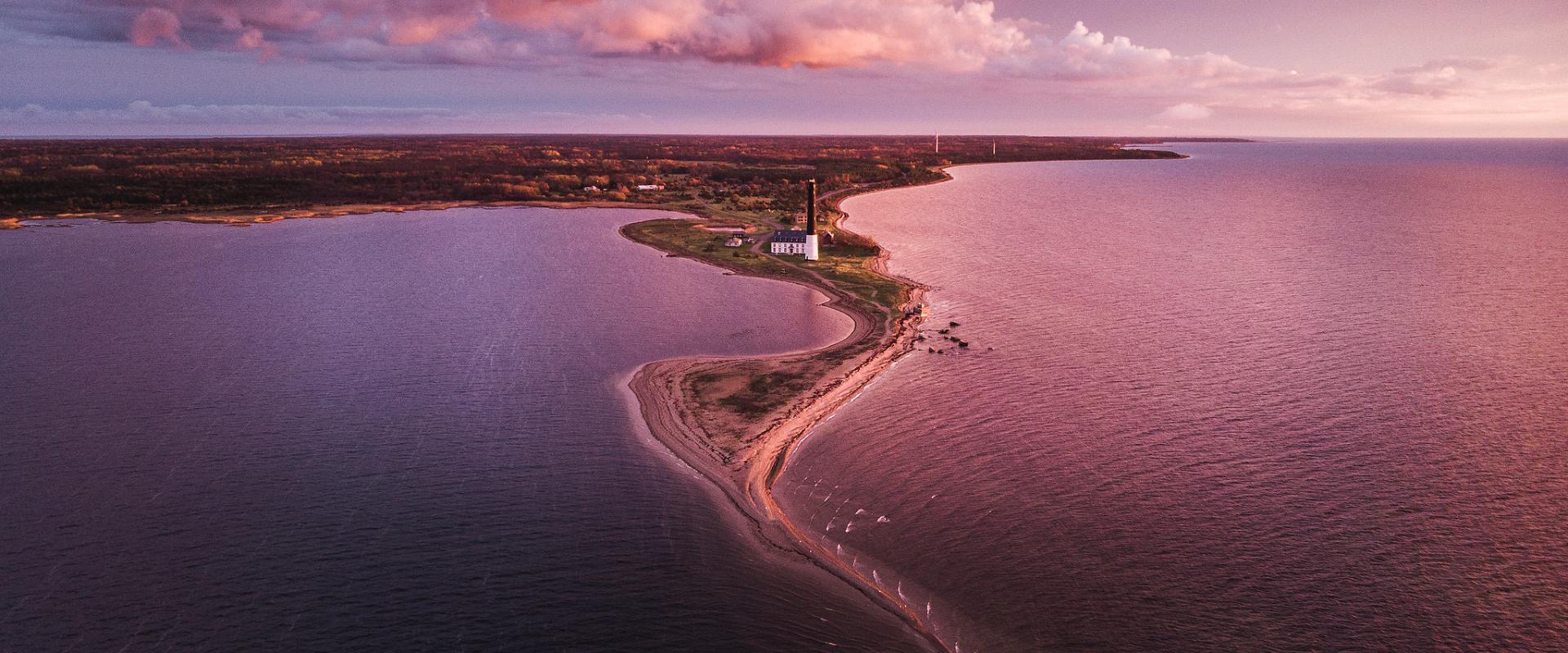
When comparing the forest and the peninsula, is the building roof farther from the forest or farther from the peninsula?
the forest

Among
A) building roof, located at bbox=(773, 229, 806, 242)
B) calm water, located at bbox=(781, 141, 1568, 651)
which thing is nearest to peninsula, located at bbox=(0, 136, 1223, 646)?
calm water, located at bbox=(781, 141, 1568, 651)

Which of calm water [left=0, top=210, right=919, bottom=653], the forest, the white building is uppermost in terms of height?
the forest

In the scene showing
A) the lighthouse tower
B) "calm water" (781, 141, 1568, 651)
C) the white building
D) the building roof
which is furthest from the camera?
the building roof

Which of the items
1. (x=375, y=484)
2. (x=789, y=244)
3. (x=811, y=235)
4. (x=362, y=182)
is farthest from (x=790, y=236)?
(x=362, y=182)

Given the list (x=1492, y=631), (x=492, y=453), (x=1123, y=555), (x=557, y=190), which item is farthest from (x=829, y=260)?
(x=557, y=190)

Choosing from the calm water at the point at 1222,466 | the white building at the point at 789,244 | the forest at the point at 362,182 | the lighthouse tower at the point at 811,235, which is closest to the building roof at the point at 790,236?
the white building at the point at 789,244

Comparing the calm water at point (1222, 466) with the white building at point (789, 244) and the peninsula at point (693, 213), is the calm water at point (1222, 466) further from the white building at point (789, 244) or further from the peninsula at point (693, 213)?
the white building at point (789, 244)
